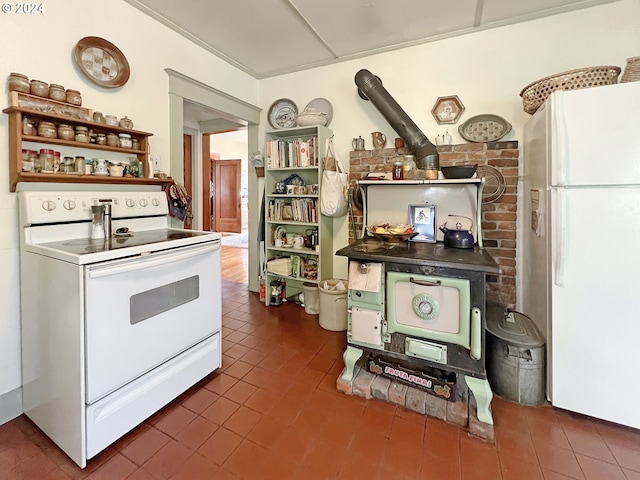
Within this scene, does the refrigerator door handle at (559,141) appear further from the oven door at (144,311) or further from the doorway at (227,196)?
the doorway at (227,196)

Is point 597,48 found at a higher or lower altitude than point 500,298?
higher

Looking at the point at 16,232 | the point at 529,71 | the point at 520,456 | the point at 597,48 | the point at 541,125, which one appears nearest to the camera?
the point at 520,456

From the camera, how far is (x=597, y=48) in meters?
2.10

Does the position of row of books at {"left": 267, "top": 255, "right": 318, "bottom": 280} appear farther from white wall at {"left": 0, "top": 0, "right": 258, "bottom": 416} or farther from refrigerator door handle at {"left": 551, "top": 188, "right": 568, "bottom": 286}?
refrigerator door handle at {"left": 551, "top": 188, "right": 568, "bottom": 286}

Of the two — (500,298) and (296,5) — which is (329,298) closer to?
(500,298)

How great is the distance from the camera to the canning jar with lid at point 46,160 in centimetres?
162

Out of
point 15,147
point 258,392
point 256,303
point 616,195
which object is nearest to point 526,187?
point 616,195

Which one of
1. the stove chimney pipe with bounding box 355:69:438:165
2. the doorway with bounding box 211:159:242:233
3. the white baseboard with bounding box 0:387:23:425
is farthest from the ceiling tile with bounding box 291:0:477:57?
the doorway with bounding box 211:159:242:233

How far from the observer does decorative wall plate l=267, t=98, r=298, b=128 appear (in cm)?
321

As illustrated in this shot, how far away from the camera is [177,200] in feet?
7.66

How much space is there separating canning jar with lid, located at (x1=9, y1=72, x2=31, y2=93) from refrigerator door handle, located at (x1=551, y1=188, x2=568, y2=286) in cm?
272

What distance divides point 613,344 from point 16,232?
121 inches

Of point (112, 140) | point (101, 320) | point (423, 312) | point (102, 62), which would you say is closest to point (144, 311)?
point (101, 320)

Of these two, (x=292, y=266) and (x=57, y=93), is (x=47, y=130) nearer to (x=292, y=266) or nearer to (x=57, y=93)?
(x=57, y=93)
